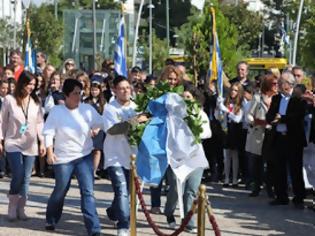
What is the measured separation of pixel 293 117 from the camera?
13.0 m

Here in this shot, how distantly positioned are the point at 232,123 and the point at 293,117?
2.97 metres

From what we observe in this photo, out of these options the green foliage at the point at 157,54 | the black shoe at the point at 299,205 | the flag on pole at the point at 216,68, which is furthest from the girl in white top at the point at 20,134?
the green foliage at the point at 157,54

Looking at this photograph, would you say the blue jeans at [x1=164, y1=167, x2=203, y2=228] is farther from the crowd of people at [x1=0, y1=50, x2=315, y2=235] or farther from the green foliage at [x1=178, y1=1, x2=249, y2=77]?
the green foliage at [x1=178, y1=1, x2=249, y2=77]

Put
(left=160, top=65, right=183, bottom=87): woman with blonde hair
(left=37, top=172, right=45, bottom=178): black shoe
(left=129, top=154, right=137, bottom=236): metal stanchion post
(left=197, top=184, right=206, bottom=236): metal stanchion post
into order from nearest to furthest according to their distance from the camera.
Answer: (left=197, top=184, right=206, bottom=236): metal stanchion post
(left=129, top=154, right=137, bottom=236): metal stanchion post
(left=160, top=65, right=183, bottom=87): woman with blonde hair
(left=37, top=172, right=45, bottom=178): black shoe

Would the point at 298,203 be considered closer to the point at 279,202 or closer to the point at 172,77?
Result: the point at 279,202

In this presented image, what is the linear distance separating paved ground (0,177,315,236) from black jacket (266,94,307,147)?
1.04 metres

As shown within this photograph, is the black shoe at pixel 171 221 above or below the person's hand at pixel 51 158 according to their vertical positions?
below

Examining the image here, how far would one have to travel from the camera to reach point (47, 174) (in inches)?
673

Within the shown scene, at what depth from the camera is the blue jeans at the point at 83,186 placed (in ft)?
33.7

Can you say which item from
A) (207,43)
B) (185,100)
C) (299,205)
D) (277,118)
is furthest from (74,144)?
(207,43)

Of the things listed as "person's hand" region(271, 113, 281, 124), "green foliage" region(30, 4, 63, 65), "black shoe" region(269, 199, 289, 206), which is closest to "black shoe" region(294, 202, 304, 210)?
"black shoe" region(269, 199, 289, 206)

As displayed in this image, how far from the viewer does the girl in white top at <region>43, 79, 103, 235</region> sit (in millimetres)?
10336

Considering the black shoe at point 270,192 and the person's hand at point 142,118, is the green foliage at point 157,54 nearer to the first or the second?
the black shoe at point 270,192

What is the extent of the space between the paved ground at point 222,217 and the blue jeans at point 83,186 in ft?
1.62
